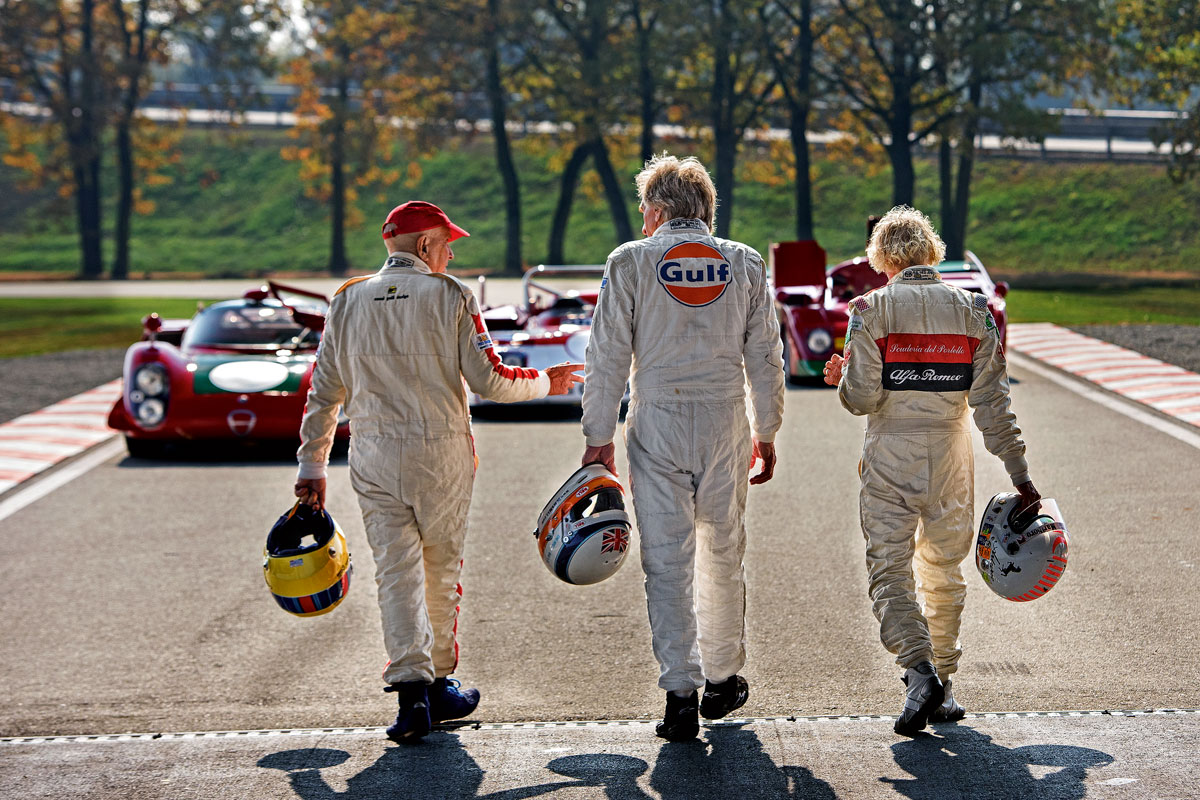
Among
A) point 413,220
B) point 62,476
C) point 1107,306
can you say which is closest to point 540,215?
point 1107,306

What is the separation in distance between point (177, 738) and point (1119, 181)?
4341 cm

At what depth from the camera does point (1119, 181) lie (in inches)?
1704

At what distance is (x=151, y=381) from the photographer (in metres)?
10.2

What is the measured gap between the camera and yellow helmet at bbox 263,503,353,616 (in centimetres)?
467

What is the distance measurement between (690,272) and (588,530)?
0.89 meters

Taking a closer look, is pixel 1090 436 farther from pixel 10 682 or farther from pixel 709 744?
pixel 10 682

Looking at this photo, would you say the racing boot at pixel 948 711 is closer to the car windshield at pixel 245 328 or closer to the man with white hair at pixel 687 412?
the man with white hair at pixel 687 412

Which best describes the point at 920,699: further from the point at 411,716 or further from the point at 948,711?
the point at 411,716

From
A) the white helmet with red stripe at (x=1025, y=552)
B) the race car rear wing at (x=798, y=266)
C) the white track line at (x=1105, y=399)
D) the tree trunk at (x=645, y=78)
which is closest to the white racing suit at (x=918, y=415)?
the white helmet with red stripe at (x=1025, y=552)

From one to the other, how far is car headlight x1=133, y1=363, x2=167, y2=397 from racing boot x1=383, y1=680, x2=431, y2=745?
6340 millimetres

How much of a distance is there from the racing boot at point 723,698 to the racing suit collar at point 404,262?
5.54ft

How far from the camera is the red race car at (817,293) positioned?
43.8 feet

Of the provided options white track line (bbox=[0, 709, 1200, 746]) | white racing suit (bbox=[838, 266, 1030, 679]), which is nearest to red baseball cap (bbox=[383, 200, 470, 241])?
white racing suit (bbox=[838, 266, 1030, 679])

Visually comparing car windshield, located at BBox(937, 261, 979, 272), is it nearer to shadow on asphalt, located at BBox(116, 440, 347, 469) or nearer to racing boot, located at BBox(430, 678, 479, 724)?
shadow on asphalt, located at BBox(116, 440, 347, 469)
